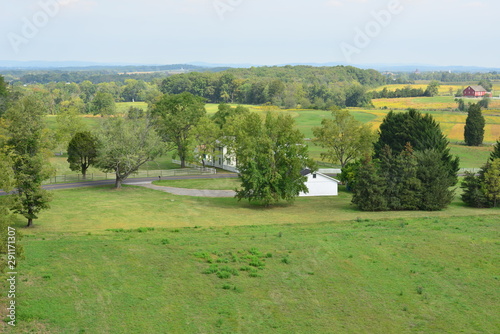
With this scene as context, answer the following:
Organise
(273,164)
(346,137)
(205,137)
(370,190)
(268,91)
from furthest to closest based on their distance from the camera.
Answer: (268,91)
(205,137)
(346,137)
(273,164)
(370,190)

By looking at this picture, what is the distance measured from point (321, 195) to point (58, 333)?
39.8 metres

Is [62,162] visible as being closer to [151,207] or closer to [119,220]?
[151,207]

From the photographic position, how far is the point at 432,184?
4594cm

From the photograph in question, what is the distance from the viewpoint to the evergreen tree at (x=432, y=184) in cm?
4559

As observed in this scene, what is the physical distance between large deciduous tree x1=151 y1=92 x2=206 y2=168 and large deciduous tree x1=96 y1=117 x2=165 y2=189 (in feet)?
41.2

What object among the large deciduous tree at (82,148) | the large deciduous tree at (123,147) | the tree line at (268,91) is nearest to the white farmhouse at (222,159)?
the large deciduous tree at (123,147)

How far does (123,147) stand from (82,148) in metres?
6.93

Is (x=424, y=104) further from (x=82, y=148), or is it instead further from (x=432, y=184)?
(x=82, y=148)

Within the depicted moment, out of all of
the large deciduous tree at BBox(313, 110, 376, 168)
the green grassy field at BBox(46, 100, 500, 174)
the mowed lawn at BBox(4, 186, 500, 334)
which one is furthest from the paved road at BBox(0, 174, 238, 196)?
the mowed lawn at BBox(4, 186, 500, 334)

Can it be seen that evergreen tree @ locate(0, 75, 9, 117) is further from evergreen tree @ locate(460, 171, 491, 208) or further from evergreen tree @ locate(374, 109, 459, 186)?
evergreen tree @ locate(460, 171, 491, 208)

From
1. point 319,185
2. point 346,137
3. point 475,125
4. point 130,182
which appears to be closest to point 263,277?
point 319,185

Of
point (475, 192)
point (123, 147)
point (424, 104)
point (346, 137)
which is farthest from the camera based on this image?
point (424, 104)

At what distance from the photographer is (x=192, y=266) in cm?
2542

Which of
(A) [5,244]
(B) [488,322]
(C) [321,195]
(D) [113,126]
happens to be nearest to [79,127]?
(D) [113,126]
